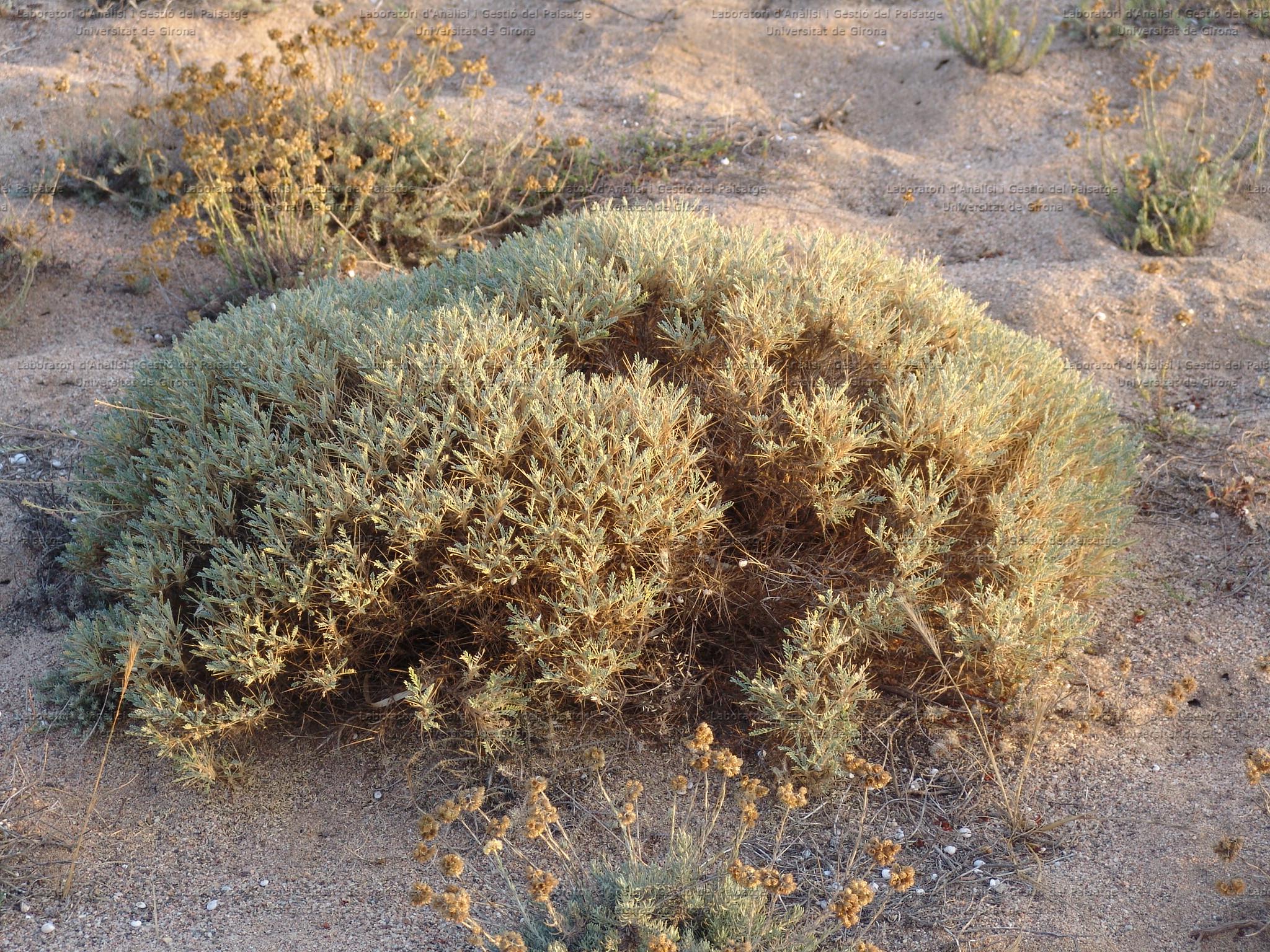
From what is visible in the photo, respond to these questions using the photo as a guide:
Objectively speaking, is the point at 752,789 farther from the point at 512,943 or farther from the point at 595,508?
the point at 595,508

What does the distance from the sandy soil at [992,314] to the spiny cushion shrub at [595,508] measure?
0.29 meters

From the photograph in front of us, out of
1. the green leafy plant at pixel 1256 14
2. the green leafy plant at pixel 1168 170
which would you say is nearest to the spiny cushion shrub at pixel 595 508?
the green leafy plant at pixel 1168 170

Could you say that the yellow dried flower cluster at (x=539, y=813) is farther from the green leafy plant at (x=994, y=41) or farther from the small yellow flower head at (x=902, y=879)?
the green leafy plant at (x=994, y=41)

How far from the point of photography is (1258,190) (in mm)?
6207

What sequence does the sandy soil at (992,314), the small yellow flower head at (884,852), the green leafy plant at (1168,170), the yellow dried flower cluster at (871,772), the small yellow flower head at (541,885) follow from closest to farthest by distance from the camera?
the small yellow flower head at (541,885) → the small yellow flower head at (884,852) → the yellow dried flower cluster at (871,772) → the sandy soil at (992,314) → the green leafy plant at (1168,170)

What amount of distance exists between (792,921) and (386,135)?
16.2 ft

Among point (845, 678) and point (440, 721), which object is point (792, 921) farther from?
point (440, 721)

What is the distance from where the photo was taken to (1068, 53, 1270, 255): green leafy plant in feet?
18.6

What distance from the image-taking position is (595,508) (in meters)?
3.04

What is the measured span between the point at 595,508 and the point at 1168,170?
14.6ft

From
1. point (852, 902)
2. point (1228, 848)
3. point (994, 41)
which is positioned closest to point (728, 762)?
point (852, 902)

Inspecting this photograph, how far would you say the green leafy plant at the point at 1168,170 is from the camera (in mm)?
5668

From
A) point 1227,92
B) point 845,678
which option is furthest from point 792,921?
point 1227,92

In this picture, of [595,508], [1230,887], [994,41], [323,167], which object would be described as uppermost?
[994,41]
